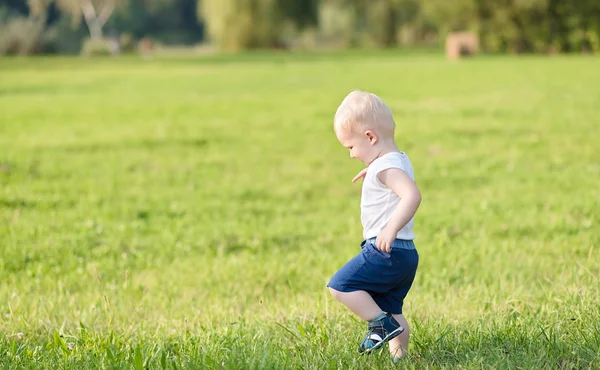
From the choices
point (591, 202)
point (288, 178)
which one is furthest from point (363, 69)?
point (591, 202)

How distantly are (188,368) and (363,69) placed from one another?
1192 inches

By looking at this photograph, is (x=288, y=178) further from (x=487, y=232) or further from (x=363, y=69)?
(x=363, y=69)

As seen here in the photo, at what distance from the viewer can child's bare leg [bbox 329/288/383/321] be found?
3.43 m

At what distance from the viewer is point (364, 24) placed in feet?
224

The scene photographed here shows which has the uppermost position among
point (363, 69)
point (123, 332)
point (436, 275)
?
point (123, 332)

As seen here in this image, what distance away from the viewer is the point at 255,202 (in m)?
8.75

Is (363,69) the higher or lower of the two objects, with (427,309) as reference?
lower

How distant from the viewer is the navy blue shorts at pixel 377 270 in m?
3.41

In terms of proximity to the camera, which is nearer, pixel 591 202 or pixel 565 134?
pixel 591 202

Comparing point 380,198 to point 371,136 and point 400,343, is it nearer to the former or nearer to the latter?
point 371,136

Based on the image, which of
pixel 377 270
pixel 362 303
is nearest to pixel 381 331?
pixel 362 303

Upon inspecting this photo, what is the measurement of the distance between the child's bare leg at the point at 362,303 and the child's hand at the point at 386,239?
0.25 meters

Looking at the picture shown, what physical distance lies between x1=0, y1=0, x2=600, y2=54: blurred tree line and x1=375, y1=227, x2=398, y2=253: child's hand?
45595mm

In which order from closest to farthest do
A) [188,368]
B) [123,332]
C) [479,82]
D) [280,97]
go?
[188,368] → [123,332] → [280,97] → [479,82]
